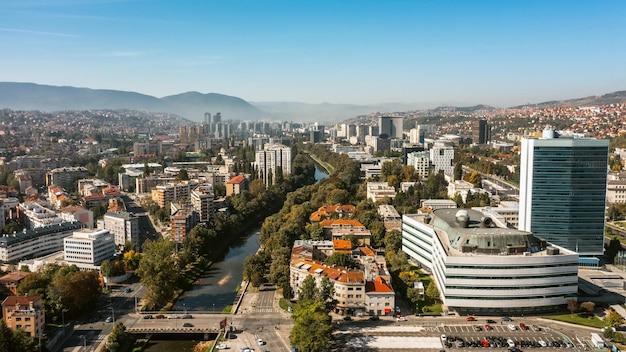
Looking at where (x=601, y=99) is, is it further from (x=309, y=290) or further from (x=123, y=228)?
(x=309, y=290)

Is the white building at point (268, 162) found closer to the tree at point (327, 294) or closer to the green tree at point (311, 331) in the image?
the tree at point (327, 294)

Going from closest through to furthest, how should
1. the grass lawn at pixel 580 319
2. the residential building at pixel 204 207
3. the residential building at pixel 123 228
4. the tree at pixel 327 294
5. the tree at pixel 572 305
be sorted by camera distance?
1. the grass lawn at pixel 580 319
2. the tree at pixel 327 294
3. the tree at pixel 572 305
4. the residential building at pixel 123 228
5. the residential building at pixel 204 207

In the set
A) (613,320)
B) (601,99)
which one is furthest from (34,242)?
(601,99)

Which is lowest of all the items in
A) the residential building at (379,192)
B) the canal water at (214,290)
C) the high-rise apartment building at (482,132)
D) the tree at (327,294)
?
the canal water at (214,290)

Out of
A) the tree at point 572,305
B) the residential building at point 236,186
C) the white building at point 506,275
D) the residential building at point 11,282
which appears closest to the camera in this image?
the white building at point 506,275

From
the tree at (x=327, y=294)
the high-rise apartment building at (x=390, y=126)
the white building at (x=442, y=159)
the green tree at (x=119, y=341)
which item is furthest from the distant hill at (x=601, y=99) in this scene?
the green tree at (x=119, y=341)

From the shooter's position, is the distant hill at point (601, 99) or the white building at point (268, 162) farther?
the distant hill at point (601, 99)

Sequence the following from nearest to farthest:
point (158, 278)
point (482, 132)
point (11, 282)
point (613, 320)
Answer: point (613, 320) → point (158, 278) → point (11, 282) → point (482, 132)
